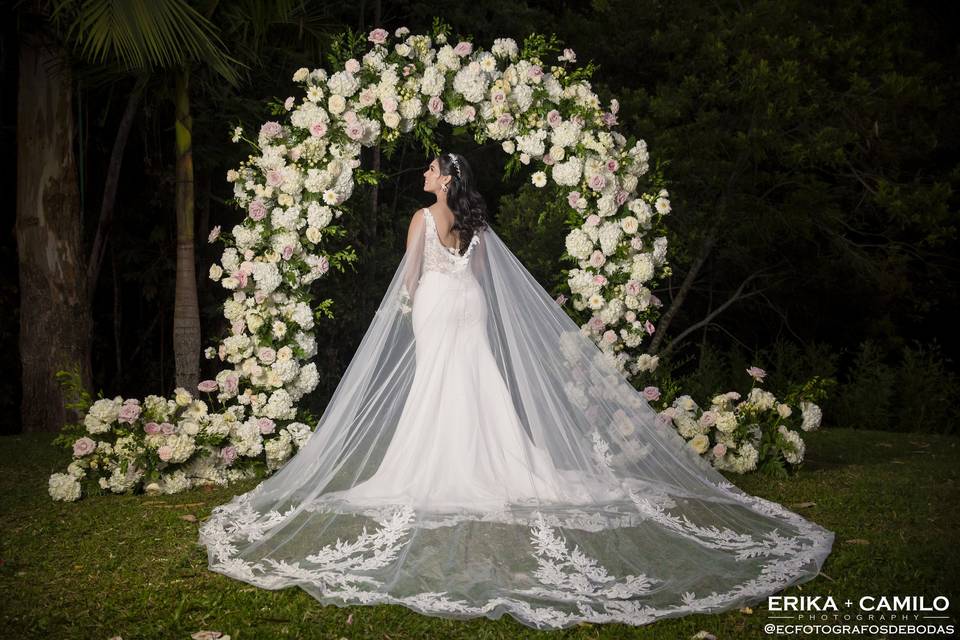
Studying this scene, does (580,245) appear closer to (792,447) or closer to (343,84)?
(343,84)

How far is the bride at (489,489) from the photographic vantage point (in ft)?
13.1

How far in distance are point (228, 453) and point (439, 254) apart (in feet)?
6.61

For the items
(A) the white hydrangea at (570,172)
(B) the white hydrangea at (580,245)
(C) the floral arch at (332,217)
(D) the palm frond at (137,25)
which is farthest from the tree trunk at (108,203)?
(B) the white hydrangea at (580,245)

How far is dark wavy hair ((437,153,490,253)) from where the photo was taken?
5602 millimetres

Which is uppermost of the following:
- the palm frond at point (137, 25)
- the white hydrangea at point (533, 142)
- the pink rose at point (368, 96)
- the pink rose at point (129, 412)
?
the palm frond at point (137, 25)

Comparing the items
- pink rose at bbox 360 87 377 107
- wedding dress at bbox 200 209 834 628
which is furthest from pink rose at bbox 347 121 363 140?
wedding dress at bbox 200 209 834 628

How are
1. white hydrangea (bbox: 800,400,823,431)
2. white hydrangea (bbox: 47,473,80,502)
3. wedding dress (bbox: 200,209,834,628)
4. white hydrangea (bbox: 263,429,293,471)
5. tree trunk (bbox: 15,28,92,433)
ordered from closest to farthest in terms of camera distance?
1. wedding dress (bbox: 200,209,834,628)
2. white hydrangea (bbox: 47,473,80,502)
3. white hydrangea (bbox: 263,429,293,471)
4. white hydrangea (bbox: 800,400,823,431)
5. tree trunk (bbox: 15,28,92,433)

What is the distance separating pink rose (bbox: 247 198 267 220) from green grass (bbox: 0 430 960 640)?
1816mm

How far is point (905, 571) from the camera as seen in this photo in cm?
441

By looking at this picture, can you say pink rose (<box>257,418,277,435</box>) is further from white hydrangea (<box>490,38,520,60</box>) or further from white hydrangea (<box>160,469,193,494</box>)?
white hydrangea (<box>490,38,520,60</box>)

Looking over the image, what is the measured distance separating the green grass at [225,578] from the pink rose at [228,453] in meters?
0.20

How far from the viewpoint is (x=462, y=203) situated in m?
5.61

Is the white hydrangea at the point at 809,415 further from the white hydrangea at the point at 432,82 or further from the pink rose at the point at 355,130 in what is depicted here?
the pink rose at the point at 355,130

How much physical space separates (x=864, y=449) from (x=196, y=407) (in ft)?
18.8
